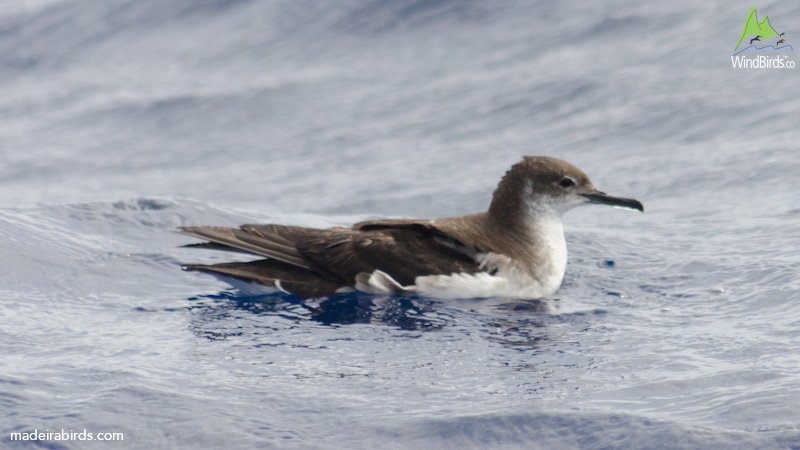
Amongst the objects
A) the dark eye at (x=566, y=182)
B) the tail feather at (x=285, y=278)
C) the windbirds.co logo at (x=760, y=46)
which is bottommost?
the tail feather at (x=285, y=278)

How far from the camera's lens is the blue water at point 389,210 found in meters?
5.59

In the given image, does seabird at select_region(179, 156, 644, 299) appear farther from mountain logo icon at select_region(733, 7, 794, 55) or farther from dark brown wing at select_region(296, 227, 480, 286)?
mountain logo icon at select_region(733, 7, 794, 55)

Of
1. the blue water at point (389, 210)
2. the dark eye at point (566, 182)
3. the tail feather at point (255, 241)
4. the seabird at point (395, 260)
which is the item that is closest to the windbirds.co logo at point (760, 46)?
the blue water at point (389, 210)

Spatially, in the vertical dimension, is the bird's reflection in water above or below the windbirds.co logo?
below

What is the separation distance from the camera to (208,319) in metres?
→ 7.27

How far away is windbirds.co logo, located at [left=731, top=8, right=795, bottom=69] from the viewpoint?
12914mm

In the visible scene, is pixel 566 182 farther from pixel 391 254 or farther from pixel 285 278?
pixel 285 278

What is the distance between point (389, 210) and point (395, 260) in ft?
11.5

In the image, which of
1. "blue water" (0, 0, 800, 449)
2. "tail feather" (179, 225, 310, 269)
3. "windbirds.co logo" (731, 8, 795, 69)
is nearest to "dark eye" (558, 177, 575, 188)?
"blue water" (0, 0, 800, 449)

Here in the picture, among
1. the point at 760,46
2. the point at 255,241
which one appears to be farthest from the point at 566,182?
the point at 760,46

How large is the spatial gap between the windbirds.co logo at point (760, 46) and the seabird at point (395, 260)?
561cm

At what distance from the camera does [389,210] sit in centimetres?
1108

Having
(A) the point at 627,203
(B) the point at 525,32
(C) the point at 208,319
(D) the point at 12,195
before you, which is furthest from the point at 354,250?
(B) the point at 525,32

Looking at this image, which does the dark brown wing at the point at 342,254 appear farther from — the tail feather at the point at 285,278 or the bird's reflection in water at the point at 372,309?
the bird's reflection in water at the point at 372,309
